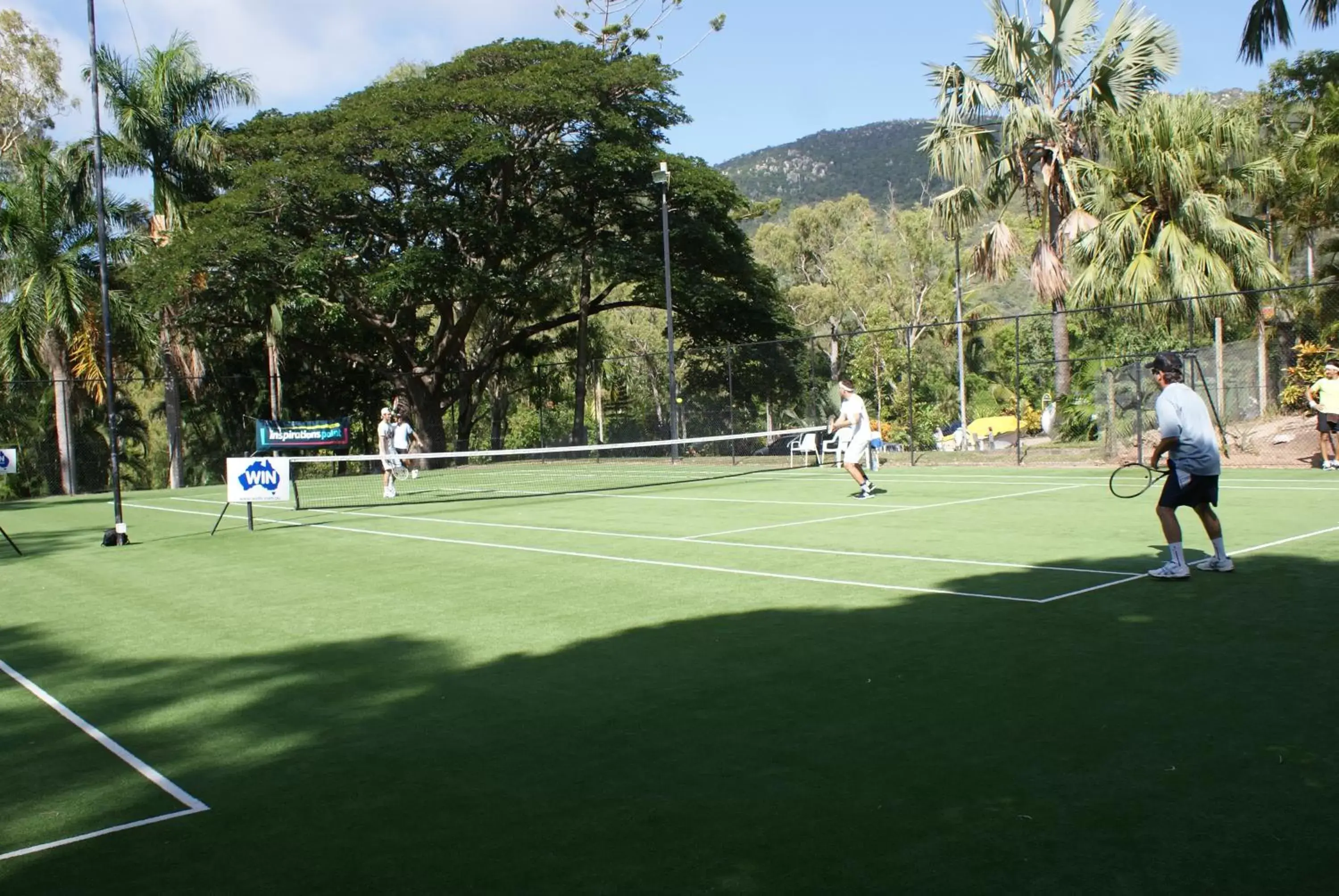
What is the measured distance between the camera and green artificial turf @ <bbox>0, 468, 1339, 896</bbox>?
163 inches

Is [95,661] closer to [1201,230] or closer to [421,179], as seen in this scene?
[1201,230]

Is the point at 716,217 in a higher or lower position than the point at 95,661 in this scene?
higher

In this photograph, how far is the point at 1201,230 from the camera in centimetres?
2361

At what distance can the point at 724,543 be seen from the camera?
12969 mm

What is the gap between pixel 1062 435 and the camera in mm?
27781


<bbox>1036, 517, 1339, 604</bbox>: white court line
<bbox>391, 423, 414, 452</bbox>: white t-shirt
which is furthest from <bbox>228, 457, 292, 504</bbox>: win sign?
<bbox>1036, 517, 1339, 604</bbox>: white court line

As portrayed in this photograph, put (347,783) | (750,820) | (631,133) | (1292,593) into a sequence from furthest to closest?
1. (631,133)
2. (1292,593)
3. (347,783)
4. (750,820)

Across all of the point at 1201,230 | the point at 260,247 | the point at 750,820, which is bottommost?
the point at 750,820

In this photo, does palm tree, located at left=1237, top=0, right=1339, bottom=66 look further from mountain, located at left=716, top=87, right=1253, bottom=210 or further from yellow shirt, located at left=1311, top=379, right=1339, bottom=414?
mountain, located at left=716, top=87, right=1253, bottom=210

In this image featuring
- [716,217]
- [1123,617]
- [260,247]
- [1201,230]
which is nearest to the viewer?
[1123,617]

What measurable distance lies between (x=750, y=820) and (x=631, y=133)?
32267mm

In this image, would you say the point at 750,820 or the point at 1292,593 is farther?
the point at 1292,593

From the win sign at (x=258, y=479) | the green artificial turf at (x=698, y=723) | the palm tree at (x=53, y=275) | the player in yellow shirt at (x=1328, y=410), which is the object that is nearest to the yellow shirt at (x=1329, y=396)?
the player in yellow shirt at (x=1328, y=410)

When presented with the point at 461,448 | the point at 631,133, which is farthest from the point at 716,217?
the point at 461,448
